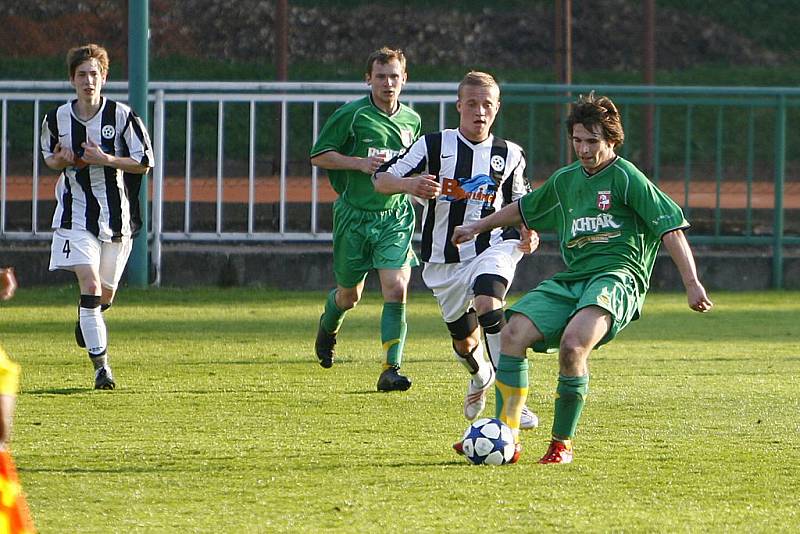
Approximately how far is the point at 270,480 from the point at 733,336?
5709 mm

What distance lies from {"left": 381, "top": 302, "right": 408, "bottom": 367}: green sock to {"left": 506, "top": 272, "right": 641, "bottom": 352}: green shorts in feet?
6.42

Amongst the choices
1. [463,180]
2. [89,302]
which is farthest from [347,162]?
[89,302]

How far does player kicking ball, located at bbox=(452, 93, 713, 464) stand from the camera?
5.50m

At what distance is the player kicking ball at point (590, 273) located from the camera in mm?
5500

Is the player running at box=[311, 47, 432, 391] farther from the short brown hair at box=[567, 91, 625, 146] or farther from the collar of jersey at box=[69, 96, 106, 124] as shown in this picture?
the short brown hair at box=[567, 91, 625, 146]

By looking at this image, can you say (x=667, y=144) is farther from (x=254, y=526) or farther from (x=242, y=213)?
(x=254, y=526)

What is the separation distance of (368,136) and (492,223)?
2120mm

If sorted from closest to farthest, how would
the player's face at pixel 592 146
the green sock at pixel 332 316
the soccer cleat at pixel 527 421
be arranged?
the player's face at pixel 592 146
the soccer cleat at pixel 527 421
the green sock at pixel 332 316

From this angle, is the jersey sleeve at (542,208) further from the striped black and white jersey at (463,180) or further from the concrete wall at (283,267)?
the concrete wall at (283,267)

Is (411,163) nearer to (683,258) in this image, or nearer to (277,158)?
(683,258)

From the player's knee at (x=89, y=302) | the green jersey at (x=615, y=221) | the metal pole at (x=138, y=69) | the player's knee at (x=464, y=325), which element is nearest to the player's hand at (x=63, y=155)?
the player's knee at (x=89, y=302)

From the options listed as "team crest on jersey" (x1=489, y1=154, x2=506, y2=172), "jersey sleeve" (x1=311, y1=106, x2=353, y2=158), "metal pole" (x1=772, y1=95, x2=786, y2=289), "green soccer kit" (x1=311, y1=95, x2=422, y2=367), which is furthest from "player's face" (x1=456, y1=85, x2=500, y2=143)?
"metal pole" (x1=772, y1=95, x2=786, y2=289)

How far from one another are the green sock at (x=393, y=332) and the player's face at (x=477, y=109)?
126cm

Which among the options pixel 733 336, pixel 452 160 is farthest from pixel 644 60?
pixel 452 160
